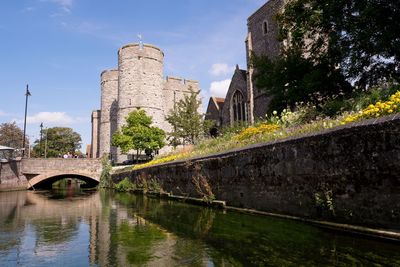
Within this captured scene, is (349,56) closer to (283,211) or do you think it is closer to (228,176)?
(228,176)

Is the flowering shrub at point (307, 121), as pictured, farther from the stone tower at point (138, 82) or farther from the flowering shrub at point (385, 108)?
the stone tower at point (138, 82)

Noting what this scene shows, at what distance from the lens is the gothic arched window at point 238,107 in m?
38.5

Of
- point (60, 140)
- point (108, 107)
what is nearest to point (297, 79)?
point (108, 107)

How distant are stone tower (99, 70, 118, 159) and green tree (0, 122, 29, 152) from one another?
20386 millimetres

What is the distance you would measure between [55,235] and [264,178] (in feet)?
16.6

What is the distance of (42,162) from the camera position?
33406 millimetres

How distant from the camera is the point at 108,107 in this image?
50.6m

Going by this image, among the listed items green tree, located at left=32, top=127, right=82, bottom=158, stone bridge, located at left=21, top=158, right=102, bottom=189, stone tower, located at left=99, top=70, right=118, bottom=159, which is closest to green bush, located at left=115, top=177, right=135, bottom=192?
stone bridge, located at left=21, top=158, right=102, bottom=189

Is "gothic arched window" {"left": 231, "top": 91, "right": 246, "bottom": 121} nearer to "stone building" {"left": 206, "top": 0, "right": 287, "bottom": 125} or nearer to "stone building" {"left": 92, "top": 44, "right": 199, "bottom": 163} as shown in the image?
"stone building" {"left": 206, "top": 0, "right": 287, "bottom": 125}

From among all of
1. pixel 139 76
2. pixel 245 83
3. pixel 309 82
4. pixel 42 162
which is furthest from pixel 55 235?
pixel 139 76

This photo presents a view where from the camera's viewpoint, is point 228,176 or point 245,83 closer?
point 228,176

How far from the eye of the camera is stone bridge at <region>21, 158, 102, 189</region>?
3297 centimetres

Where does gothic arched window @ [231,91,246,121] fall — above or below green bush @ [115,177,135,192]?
above

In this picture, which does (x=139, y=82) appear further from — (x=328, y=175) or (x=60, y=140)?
(x=60, y=140)
